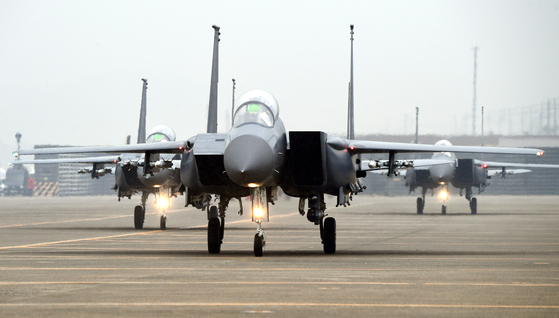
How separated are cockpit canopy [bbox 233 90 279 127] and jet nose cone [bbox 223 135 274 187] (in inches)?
34.8

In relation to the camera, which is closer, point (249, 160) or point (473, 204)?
point (249, 160)

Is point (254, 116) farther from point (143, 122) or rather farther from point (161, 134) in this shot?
point (143, 122)

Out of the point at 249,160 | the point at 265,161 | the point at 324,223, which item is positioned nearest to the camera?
the point at 249,160

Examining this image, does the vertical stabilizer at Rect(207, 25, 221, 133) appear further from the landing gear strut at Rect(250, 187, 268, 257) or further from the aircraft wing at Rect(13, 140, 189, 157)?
the landing gear strut at Rect(250, 187, 268, 257)

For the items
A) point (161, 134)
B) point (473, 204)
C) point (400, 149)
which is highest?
point (161, 134)

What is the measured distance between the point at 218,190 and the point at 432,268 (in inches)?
208

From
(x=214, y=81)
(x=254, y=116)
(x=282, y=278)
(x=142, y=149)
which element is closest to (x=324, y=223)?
(x=254, y=116)

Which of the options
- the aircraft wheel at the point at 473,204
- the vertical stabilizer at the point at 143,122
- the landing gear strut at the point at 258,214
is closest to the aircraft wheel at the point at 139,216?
the vertical stabilizer at the point at 143,122

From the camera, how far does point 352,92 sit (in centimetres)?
2753

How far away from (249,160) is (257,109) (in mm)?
1758

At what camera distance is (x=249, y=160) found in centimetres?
1507

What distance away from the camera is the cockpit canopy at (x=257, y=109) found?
16359mm

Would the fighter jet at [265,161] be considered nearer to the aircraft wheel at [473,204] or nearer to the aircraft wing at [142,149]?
the aircraft wing at [142,149]

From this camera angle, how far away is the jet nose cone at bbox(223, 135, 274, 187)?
1505cm
